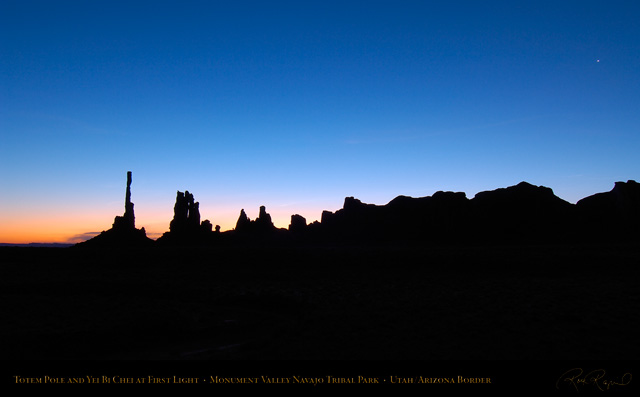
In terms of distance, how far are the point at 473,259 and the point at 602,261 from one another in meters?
12.3

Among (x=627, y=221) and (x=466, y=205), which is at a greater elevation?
(x=466, y=205)

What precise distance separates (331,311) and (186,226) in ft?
240

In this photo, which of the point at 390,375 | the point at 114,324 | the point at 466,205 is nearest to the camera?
the point at 390,375

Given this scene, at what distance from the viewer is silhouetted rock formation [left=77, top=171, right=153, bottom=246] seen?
69625 mm

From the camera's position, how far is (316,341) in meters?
14.2

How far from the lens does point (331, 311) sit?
19.6m

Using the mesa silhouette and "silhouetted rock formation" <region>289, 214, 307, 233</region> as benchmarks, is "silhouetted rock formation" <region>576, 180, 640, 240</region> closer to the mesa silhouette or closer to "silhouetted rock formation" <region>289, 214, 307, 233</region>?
the mesa silhouette

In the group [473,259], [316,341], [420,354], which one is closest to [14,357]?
[316,341]

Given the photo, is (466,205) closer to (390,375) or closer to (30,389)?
(390,375)

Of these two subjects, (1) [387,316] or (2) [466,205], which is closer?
(1) [387,316]
